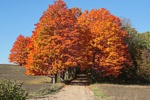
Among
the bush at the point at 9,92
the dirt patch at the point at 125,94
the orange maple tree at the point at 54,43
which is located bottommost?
the dirt patch at the point at 125,94

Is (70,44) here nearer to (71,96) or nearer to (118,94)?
(118,94)

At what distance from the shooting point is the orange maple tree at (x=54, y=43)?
2026 inches

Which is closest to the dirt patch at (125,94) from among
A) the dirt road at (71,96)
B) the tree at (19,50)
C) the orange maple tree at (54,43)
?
the dirt road at (71,96)

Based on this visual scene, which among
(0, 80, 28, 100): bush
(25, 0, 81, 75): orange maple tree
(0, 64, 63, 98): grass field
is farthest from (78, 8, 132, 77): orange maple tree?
(0, 80, 28, 100): bush

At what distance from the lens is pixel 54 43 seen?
168 ft

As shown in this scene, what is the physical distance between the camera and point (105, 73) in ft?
208

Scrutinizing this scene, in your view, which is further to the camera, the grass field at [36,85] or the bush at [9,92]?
the grass field at [36,85]

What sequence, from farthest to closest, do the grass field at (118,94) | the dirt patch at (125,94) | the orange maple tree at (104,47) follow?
the orange maple tree at (104,47), the dirt patch at (125,94), the grass field at (118,94)

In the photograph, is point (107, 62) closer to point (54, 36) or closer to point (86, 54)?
point (86, 54)

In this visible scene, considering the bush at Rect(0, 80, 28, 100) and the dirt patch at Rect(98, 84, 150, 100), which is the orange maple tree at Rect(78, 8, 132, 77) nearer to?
the dirt patch at Rect(98, 84, 150, 100)

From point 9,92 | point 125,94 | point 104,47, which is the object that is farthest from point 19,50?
point 9,92

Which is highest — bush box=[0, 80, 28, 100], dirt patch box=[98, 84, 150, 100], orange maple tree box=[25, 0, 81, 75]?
orange maple tree box=[25, 0, 81, 75]

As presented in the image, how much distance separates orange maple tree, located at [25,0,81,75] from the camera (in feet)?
169

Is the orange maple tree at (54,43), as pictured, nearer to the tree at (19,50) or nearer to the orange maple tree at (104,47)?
the orange maple tree at (104,47)
